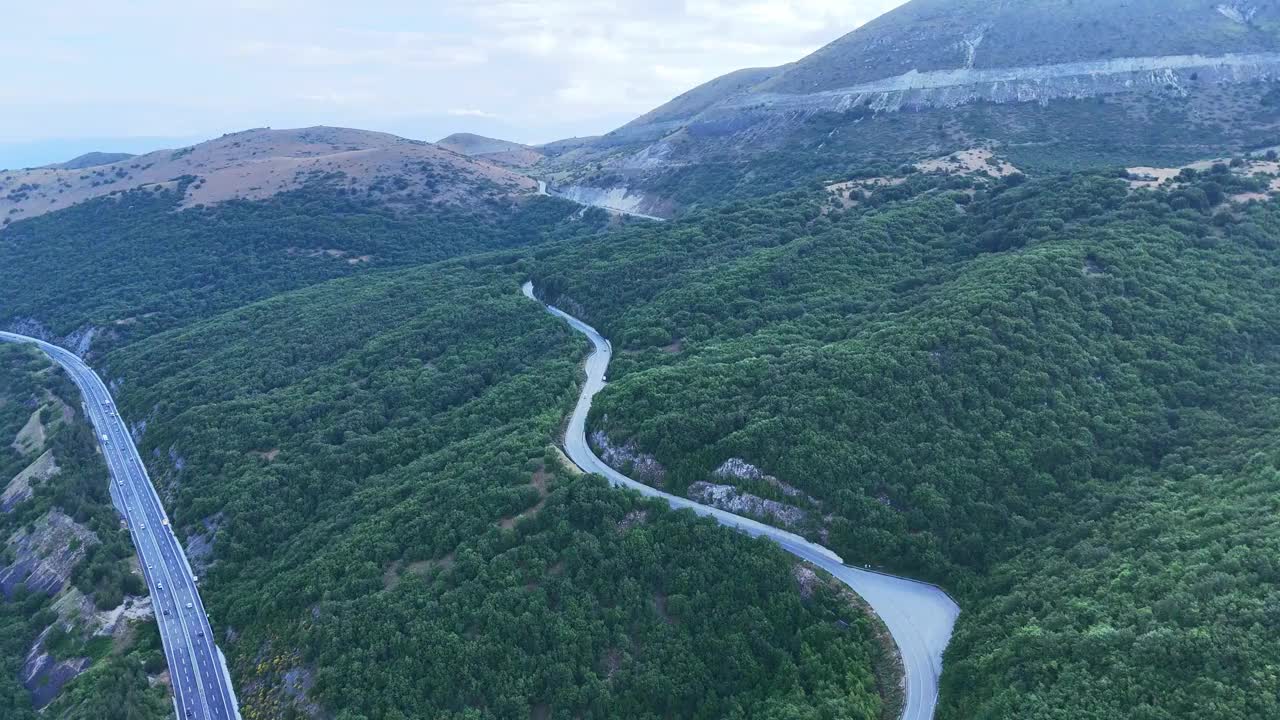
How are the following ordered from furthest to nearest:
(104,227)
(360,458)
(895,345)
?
(104,227) → (360,458) → (895,345)

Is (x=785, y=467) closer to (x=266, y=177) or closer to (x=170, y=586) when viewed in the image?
(x=170, y=586)

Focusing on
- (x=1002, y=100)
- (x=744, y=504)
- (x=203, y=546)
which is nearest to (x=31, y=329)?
(x=203, y=546)

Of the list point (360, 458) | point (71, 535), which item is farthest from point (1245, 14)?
point (71, 535)

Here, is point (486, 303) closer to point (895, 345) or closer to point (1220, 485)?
point (895, 345)

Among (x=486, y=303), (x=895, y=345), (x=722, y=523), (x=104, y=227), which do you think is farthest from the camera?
(x=104, y=227)

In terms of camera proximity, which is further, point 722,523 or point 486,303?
point 486,303

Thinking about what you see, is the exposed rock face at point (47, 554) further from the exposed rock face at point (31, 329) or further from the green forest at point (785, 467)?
the exposed rock face at point (31, 329)

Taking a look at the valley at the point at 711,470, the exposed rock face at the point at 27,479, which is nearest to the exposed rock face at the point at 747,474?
the valley at the point at 711,470
